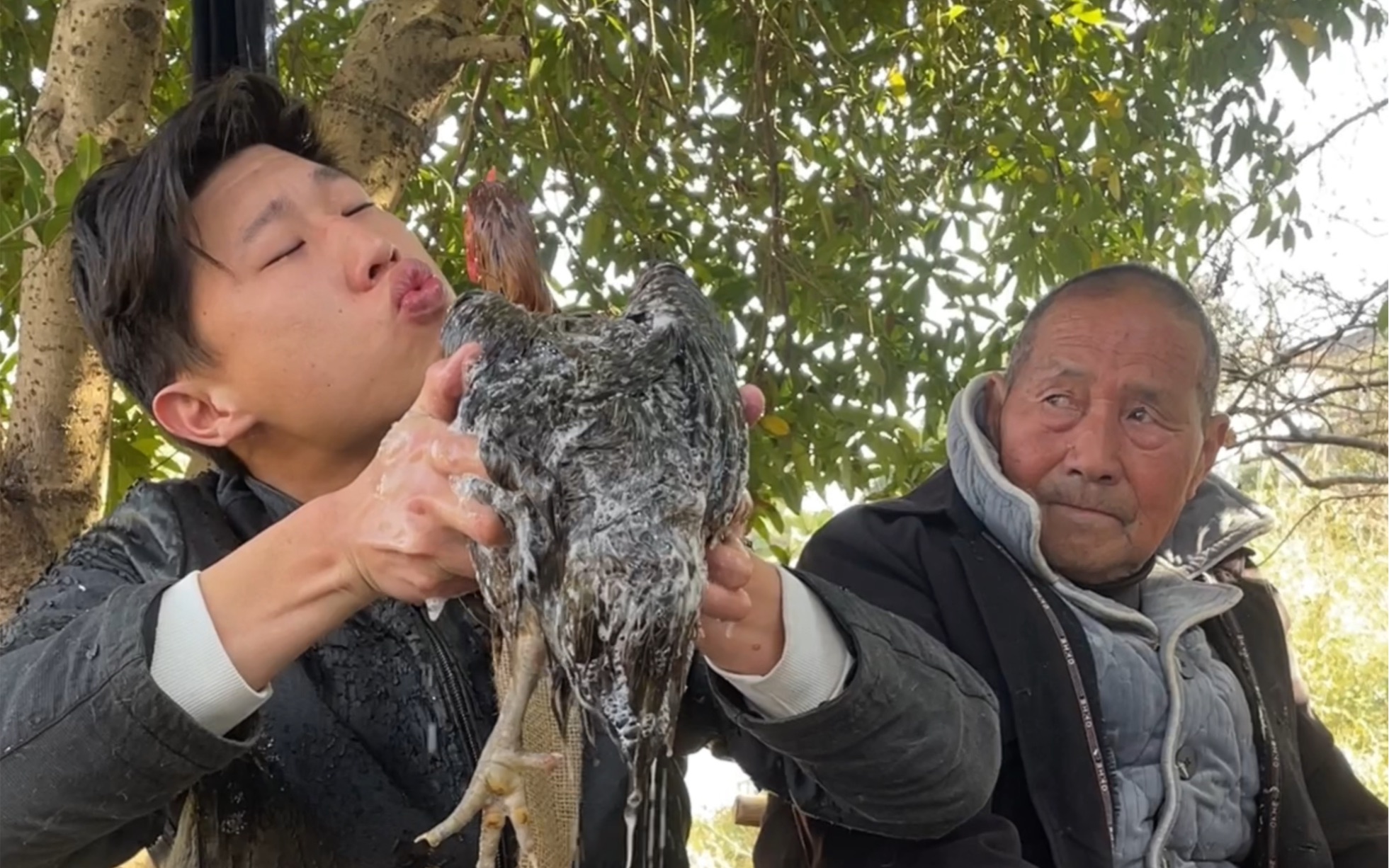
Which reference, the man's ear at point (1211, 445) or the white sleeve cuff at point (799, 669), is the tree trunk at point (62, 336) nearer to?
the white sleeve cuff at point (799, 669)

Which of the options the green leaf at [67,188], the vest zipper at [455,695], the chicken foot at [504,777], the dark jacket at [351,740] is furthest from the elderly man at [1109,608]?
the green leaf at [67,188]

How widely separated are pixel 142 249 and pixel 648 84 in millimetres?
1125

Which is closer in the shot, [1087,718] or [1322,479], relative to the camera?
[1087,718]

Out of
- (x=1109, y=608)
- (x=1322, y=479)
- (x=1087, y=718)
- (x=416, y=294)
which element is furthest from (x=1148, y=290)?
(x=1322, y=479)

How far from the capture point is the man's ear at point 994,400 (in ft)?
5.11

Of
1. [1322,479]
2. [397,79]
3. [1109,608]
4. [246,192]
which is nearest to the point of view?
[246,192]

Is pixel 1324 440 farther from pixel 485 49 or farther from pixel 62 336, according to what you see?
pixel 62 336

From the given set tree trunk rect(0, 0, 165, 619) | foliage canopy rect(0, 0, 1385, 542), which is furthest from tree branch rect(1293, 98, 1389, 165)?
tree trunk rect(0, 0, 165, 619)

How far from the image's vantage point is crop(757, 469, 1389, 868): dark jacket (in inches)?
49.4

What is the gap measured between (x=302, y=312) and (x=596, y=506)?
384mm

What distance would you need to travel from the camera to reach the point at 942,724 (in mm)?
974

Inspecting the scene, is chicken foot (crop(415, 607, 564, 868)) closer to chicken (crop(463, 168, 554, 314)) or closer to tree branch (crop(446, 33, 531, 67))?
chicken (crop(463, 168, 554, 314))

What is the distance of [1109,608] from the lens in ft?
4.69

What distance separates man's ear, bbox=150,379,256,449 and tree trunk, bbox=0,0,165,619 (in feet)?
1.45
